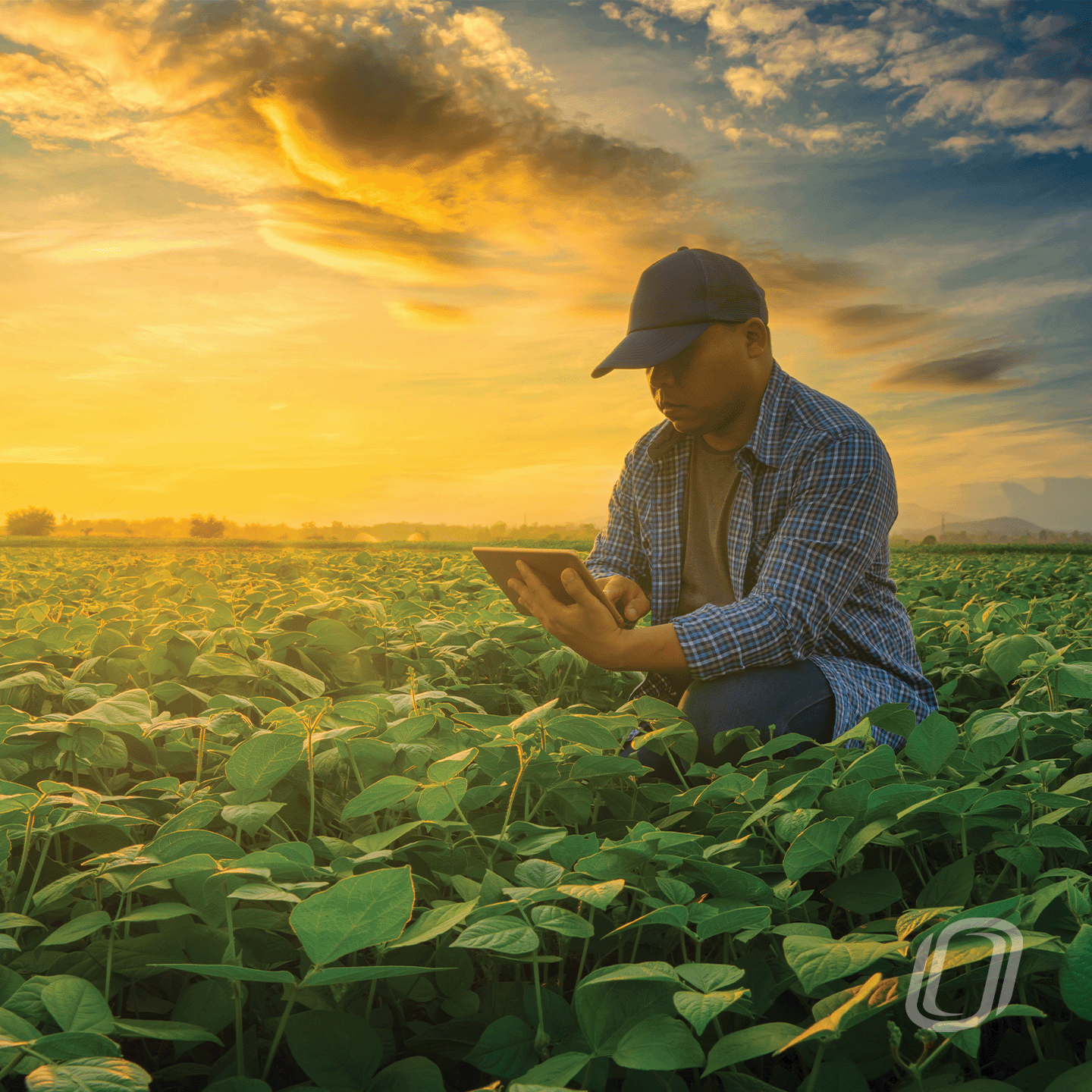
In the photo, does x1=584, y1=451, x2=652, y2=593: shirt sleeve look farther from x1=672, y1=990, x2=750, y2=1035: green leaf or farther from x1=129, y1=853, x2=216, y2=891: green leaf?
x1=672, y1=990, x2=750, y2=1035: green leaf

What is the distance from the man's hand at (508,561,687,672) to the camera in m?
2.35

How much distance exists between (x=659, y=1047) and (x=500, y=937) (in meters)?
0.20

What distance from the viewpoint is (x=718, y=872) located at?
1150 mm

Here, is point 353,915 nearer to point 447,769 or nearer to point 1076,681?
point 447,769

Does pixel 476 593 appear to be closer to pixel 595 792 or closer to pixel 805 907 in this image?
pixel 595 792

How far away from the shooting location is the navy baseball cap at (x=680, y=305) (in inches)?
98.8

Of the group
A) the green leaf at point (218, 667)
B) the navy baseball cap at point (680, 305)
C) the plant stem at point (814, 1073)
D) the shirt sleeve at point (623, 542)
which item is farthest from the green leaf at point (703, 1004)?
the shirt sleeve at point (623, 542)

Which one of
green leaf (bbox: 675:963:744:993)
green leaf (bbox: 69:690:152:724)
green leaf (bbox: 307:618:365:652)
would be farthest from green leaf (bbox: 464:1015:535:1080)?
green leaf (bbox: 307:618:365:652)

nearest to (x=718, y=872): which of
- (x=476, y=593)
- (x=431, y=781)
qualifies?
(x=431, y=781)

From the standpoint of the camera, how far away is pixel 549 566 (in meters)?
2.36

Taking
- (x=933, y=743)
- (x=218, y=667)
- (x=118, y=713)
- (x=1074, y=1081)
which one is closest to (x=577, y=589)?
(x=218, y=667)

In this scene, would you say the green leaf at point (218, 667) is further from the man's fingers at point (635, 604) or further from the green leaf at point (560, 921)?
the man's fingers at point (635, 604)

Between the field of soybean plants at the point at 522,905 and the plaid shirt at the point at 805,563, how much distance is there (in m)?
0.45

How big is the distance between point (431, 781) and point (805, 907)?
640 mm
